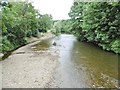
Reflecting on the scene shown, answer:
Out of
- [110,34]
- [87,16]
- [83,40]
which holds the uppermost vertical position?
[87,16]

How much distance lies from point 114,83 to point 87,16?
68.5 feet

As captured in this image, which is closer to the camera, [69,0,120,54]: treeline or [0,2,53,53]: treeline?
[0,2,53,53]: treeline

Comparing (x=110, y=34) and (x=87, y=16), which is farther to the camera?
(x=87, y=16)

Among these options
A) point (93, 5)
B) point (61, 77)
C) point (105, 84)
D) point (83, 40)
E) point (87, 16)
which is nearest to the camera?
point (105, 84)

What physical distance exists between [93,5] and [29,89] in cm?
2084

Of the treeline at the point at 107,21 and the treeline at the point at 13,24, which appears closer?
the treeline at the point at 13,24

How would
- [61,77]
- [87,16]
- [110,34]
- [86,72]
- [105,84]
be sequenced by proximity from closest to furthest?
[105,84], [61,77], [86,72], [110,34], [87,16]

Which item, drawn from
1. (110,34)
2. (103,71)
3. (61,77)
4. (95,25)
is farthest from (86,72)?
(95,25)

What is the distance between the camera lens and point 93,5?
29.0m

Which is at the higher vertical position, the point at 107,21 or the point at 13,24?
the point at 107,21

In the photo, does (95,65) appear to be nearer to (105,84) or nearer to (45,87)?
(105,84)

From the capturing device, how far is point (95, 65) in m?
18.1

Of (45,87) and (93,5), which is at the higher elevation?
(93,5)

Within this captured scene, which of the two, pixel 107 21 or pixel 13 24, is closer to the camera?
pixel 107 21
